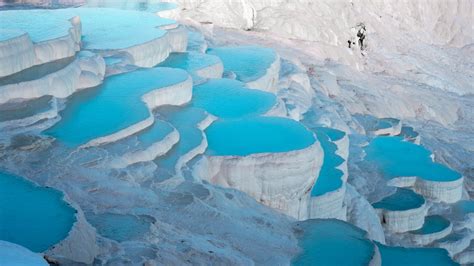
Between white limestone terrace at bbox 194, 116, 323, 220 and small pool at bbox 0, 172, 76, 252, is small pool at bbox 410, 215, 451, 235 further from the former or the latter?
small pool at bbox 0, 172, 76, 252

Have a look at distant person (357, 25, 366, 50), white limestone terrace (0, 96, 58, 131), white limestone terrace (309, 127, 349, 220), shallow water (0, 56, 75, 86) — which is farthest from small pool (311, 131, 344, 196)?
distant person (357, 25, 366, 50)

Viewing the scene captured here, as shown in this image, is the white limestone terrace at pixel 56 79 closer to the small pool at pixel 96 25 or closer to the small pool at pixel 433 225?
the small pool at pixel 96 25

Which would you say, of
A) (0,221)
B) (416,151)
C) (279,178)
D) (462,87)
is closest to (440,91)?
(462,87)

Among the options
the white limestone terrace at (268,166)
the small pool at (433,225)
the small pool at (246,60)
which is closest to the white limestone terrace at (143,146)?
the white limestone terrace at (268,166)

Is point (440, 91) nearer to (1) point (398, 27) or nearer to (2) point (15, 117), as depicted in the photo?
(1) point (398, 27)

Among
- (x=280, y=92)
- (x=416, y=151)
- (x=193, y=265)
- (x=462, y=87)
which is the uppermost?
(x=193, y=265)

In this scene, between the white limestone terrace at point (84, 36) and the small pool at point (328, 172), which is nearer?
the white limestone terrace at point (84, 36)
